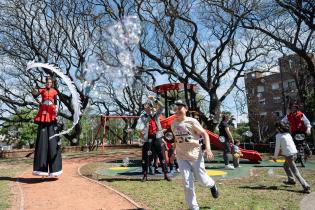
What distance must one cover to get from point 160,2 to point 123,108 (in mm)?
18923

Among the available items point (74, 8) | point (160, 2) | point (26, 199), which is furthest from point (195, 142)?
point (74, 8)

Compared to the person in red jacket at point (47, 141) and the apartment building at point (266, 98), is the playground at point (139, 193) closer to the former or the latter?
the person in red jacket at point (47, 141)

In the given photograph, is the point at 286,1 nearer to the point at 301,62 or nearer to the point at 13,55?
the point at 301,62

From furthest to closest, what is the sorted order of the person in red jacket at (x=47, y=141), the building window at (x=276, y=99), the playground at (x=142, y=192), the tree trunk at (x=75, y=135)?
the building window at (x=276, y=99) < the tree trunk at (x=75, y=135) < the person in red jacket at (x=47, y=141) < the playground at (x=142, y=192)

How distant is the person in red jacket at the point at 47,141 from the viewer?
32.0ft

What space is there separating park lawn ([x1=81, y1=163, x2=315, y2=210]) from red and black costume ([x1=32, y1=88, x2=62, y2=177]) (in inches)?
58.2

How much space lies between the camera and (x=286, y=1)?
18.0m

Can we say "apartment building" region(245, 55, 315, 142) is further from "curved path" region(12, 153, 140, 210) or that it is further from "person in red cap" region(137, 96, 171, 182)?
"curved path" region(12, 153, 140, 210)

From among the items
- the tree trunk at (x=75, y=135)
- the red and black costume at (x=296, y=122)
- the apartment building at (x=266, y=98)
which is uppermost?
the apartment building at (x=266, y=98)

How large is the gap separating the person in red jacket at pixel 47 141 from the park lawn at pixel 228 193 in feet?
4.87

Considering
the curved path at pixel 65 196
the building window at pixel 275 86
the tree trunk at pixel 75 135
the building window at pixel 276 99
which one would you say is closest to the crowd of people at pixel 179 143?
the curved path at pixel 65 196

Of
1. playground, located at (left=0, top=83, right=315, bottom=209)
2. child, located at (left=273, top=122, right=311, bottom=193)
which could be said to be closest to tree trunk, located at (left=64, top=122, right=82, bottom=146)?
playground, located at (left=0, top=83, right=315, bottom=209)

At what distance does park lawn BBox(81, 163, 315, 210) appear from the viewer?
6645 millimetres

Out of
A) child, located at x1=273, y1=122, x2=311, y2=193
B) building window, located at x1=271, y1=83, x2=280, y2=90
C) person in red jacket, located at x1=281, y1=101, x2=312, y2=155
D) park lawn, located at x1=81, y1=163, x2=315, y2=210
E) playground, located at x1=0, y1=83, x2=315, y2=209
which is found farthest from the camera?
building window, located at x1=271, y1=83, x2=280, y2=90
